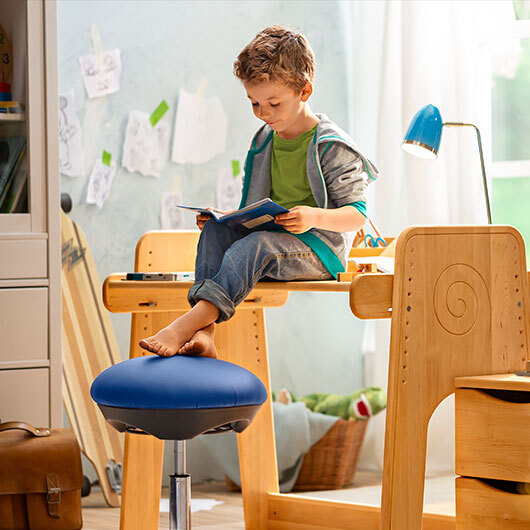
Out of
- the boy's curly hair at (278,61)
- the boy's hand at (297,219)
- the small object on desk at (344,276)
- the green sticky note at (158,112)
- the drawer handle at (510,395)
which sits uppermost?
the green sticky note at (158,112)

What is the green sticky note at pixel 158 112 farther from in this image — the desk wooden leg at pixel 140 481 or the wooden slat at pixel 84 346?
the desk wooden leg at pixel 140 481

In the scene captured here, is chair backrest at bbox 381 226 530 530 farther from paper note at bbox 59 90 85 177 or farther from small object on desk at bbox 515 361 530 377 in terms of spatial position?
paper note at bbox 59 90 85 177

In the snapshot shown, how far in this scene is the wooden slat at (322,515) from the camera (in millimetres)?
2320

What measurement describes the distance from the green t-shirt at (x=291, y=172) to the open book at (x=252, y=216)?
13 cm

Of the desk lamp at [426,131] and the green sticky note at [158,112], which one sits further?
the green sticky note at [158,112]

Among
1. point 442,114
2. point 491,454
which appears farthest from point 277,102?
point 442,114

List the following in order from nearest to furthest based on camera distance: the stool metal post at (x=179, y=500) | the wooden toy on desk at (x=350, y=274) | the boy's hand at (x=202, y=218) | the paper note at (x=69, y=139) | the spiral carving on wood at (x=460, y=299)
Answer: the stool metal post at (x=179, y=500) → the spiral carving on wood at (x=460, y=299) → the wooden toy on desk at (x=350, y=274) → the boy's hand at (x=202, y=218) → the paper note at (x=69, y=139)

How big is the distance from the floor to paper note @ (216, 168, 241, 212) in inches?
37.2

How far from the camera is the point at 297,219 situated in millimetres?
1920

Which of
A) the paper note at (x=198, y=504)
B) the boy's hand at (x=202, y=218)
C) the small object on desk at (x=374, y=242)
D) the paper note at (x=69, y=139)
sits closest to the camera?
the boy's hand at (x=202, y=218)

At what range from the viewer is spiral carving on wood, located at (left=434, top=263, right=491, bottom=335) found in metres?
1.87

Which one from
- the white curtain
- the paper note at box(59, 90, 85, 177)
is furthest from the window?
the paper note at box(59, 90, 85, 177)

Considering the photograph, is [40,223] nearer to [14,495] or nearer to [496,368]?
[14,495]

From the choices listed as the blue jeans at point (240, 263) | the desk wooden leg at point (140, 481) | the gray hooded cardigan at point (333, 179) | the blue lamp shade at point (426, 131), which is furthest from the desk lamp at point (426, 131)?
the desk wooden leg at point (140, 481)
